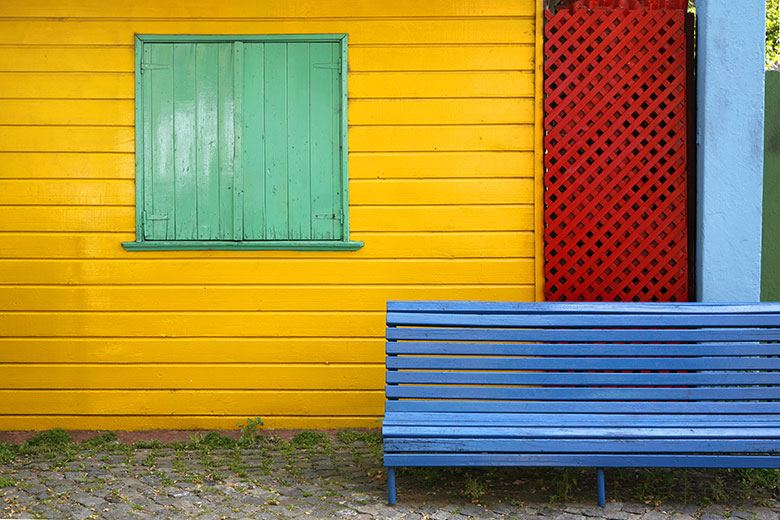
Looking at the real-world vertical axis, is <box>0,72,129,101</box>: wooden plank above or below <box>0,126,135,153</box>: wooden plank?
above

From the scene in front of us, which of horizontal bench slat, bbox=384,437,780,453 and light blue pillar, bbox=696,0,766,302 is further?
light blue pillar, bbox=696,0,766,302

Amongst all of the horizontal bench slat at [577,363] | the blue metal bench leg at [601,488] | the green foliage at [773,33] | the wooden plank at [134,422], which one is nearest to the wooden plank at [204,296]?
the wooden plank at [134,422]

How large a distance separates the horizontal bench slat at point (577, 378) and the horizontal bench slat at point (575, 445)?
1.17 ft

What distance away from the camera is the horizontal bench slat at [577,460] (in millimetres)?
3641

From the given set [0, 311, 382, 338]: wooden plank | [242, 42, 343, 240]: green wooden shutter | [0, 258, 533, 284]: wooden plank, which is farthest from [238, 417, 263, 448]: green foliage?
[242, 42, 343, 240]: green wooden shutter

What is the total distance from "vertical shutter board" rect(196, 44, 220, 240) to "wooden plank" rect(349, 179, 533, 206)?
908 mm

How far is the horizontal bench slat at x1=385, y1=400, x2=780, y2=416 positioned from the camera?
3.87 meters

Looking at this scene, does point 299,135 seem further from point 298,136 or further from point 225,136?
point 225,136

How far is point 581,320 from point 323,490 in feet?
5.38

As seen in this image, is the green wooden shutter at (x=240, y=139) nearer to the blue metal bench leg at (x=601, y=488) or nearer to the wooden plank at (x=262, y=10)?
the wooden plank at (x=262, y=10)

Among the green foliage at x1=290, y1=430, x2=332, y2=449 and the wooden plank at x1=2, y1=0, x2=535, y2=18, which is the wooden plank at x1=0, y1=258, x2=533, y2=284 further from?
the wooden plank at x1=2, y1=0, x2=535, y2=18

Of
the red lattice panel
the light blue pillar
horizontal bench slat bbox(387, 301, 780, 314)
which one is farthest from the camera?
the red lattice panel

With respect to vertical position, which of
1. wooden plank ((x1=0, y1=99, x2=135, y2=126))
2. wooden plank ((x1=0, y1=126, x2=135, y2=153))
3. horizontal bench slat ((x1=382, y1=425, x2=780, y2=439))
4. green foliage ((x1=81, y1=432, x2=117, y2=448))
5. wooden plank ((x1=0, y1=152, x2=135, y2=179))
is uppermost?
wooden plank ((x1=0, y1=99, x2=135, y2=126))

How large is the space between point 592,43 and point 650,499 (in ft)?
9.12
